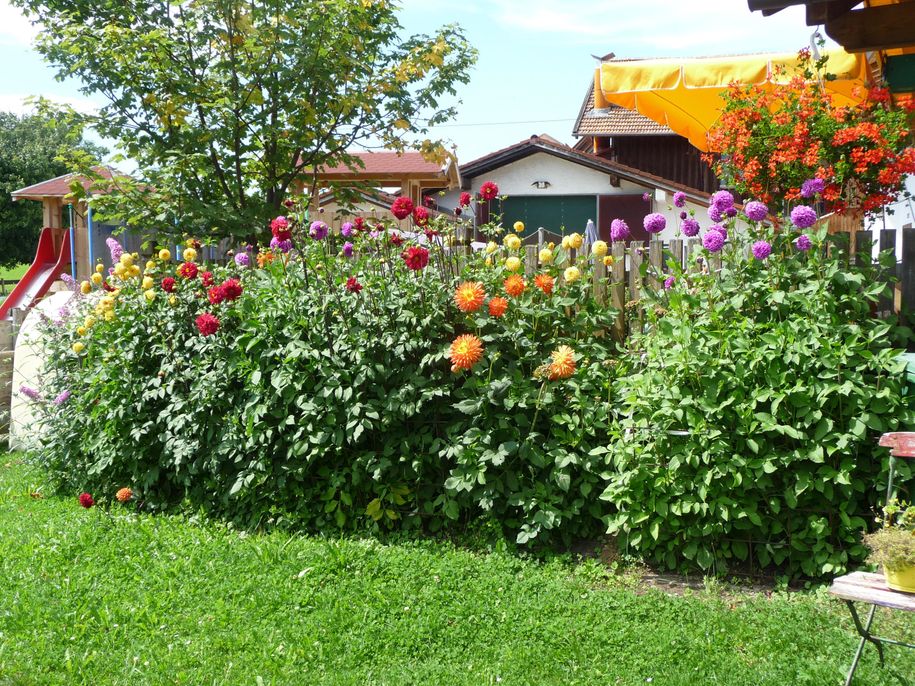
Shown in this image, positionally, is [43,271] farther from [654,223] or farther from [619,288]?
[654,223]

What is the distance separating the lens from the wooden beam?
13.8 ft

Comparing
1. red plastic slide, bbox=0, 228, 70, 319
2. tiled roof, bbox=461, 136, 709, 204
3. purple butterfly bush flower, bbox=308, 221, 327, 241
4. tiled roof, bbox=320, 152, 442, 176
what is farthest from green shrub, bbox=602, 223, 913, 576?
tiled roof, bbox=461, 136, 709, 204

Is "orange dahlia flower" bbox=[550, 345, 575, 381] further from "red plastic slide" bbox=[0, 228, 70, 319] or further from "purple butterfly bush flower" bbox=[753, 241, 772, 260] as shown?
"red plastic slide" bbox=[0, 228, 70, 319]

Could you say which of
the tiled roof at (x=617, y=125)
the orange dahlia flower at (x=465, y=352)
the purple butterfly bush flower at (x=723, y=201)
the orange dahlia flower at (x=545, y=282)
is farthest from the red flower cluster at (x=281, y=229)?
the tiled roof at (x=617, y=125)

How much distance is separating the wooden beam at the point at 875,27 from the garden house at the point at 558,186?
17.1 metres

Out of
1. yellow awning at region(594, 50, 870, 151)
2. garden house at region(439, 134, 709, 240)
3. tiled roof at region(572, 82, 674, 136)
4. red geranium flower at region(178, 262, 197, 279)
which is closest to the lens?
red geranium flower at region(178, 262, 197, 279)

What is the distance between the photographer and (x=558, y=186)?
22.0m

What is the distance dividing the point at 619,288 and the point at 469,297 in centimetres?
102

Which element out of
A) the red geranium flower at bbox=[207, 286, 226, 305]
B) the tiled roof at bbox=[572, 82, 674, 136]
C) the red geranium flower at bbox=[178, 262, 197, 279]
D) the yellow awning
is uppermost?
the tiled roof at bbox=[572, 82, 674, 136]

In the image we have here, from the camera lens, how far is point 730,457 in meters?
3.87

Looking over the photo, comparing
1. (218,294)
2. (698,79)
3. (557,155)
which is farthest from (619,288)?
(557,155)

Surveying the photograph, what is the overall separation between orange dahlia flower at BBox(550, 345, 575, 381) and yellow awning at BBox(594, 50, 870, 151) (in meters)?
2.74

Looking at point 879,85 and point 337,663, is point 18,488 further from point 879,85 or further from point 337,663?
point 879,85

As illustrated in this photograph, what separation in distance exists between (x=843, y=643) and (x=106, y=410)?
4.39 meters
